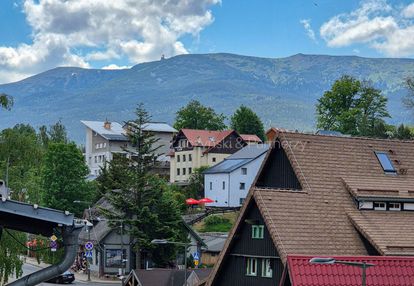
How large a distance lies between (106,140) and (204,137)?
2701 cm

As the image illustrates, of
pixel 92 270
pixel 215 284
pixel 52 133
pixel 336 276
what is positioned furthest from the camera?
pixel 52 133

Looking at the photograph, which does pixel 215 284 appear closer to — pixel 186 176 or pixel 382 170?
pixel 382 170

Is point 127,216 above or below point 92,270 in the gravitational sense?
above

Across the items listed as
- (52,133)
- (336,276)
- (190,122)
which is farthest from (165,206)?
(52,133)

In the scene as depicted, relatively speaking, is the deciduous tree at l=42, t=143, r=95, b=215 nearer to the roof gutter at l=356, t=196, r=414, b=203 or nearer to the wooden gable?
the wooden gable

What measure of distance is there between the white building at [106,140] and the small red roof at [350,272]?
393 feet

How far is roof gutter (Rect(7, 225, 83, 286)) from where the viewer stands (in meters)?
18.6

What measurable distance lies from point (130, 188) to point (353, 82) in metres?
60.0

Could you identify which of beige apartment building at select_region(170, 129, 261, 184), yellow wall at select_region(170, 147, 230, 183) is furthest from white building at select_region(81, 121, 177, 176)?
yellow wall at select_region(170, 147, 230, 183)

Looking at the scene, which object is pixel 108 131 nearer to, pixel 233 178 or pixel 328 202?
pixel 233 178

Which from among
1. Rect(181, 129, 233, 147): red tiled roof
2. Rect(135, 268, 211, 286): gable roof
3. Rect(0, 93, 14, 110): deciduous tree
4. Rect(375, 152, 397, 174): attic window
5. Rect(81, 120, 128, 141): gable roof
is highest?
Rect(81, 120, 128, 141): gable roof

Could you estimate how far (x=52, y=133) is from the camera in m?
191

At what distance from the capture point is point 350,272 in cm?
3712

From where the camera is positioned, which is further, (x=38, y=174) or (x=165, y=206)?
(x=38, y=174)
